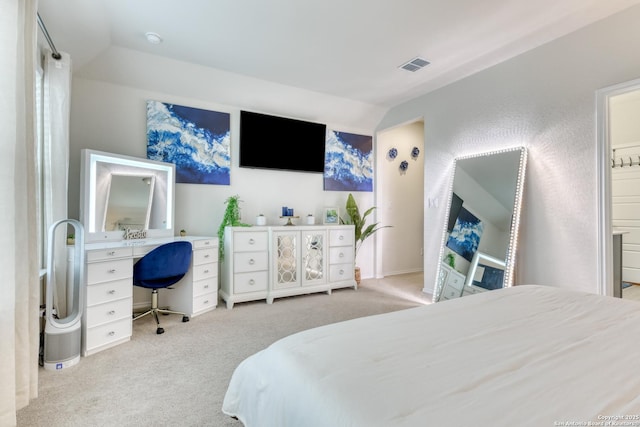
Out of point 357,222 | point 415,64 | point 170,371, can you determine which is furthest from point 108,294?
point 415,64

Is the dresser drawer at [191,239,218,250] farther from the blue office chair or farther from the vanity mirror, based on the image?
the vanity mirror

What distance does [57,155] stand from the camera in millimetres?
2283

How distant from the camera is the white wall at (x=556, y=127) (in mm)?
2445

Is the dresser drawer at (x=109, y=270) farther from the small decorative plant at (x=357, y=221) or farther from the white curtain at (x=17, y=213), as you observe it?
the small decorative plant at (x=357, y=221)

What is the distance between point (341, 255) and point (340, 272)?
241mm

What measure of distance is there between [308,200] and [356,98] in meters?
1.67

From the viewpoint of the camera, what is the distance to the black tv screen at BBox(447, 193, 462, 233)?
344cm

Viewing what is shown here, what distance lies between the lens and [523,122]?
2969 millimetres

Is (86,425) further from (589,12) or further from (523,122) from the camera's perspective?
(589,12)

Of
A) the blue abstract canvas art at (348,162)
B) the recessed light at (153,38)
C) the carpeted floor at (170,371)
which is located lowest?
the carpeted floor at (170,371)

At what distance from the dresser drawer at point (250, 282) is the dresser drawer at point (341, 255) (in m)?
0.97

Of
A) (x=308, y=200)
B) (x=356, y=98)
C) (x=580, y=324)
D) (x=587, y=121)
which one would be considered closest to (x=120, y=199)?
(x=308, y=200)

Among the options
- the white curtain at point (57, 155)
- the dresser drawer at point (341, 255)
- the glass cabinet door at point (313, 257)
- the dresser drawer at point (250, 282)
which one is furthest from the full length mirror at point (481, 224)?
the white curtain at point (57, 155)

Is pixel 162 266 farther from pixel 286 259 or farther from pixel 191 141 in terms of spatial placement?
pixel 191 141
